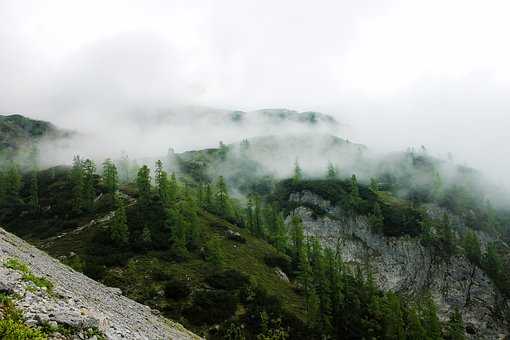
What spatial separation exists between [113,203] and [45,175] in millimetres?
81018

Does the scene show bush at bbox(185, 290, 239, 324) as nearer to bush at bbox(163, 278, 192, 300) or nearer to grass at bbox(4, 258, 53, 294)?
bush at bbox(163, 278, 192, 300)

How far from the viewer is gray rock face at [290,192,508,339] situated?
147125mm

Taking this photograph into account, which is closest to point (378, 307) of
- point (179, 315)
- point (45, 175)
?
point (179, 315)

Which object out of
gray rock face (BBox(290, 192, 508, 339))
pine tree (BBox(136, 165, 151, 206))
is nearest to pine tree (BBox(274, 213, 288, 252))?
gray rock face (BBox(290, 192, 508, 339))

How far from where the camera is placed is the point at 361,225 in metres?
198

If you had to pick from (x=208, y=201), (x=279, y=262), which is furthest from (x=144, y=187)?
(x=279, y=262)

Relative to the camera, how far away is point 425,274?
561ft

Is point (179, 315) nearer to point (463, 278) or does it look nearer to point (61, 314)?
point (61, 314)

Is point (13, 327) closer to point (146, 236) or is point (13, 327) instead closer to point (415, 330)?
point (415, 330)

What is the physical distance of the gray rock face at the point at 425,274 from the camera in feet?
483

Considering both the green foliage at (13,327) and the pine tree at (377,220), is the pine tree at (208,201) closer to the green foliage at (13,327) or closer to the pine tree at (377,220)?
the pine tree at (377,220)

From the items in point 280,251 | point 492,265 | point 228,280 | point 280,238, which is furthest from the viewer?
point 492,265

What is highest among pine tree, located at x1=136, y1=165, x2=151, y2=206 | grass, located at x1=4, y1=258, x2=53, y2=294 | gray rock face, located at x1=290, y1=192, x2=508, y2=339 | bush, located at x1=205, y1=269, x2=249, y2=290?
grass, located at x1=4, y1=258, x2=53, y2=294

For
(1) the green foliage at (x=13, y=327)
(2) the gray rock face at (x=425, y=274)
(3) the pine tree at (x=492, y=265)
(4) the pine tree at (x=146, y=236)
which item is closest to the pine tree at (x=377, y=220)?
(2) the gray rock face at (x=425, y=274)
